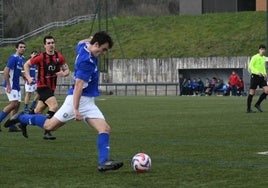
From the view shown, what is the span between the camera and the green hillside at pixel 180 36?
205 ft

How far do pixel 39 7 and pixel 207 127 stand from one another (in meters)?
93.5

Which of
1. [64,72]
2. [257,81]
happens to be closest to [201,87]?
[257,81]

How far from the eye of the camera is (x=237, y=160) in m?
10.4

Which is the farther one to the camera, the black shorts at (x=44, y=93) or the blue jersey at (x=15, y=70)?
the blue jersey at (x=15, y=70)

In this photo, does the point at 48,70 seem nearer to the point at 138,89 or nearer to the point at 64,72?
the point at 64,72

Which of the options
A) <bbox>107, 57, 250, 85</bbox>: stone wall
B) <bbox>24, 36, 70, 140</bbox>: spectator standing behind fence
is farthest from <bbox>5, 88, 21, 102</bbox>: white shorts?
<bbox>107, 57, 250, 85</bbox>: stone wall

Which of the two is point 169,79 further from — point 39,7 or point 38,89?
point 39,7

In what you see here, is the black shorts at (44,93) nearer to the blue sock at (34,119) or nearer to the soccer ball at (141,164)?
the blue sock at (34,119)

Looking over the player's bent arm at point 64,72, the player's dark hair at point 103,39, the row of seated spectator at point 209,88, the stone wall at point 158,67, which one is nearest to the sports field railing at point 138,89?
the row of seated spectator at point 209,88

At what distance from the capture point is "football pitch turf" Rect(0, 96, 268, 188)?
8.66m

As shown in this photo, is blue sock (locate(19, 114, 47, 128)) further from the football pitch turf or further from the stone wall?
the stone wall

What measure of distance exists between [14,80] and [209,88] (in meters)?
32.8

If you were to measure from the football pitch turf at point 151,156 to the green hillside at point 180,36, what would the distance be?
1742 inches

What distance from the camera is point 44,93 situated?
15.2 m
